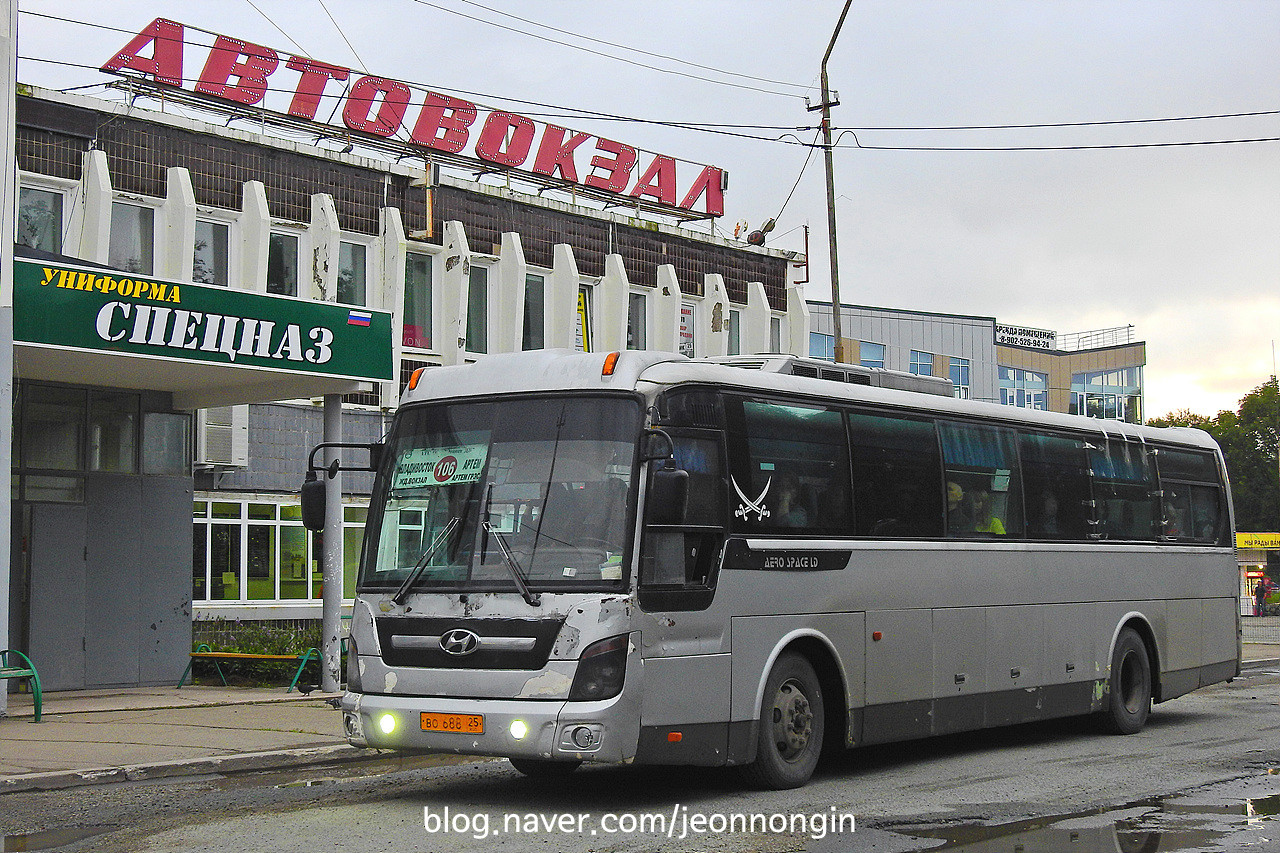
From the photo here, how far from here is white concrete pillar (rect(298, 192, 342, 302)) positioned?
83.5ft

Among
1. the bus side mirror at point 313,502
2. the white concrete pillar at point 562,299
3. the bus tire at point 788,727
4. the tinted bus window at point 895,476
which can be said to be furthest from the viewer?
the white concrete pillar at point 562,299

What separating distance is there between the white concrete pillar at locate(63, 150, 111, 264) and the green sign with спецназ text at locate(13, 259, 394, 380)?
5689 millimetres

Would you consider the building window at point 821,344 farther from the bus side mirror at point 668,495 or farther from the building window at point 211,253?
the bus side mirror at point 668,495

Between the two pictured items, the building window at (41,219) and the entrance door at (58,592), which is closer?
the entrance door at (58,592)

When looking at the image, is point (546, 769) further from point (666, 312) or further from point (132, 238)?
point (666, 312)

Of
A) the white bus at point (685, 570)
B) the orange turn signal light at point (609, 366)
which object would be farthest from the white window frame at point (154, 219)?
the orange turn signal light at point (609, 366)

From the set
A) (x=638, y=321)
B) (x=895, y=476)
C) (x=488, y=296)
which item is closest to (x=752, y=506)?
(x=895, y=476)

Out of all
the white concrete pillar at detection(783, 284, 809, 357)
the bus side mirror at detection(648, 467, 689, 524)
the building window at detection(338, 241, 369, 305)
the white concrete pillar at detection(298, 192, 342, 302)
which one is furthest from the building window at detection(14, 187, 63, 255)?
the white concrete pillar at detection(783, 284, 809, 357)

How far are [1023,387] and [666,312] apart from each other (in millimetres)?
57973

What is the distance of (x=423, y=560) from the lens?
9.97 m

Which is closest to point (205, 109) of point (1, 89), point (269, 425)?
point (269, 425)

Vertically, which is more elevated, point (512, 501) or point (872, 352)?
point (872, 352)

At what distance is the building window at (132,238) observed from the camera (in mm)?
22875

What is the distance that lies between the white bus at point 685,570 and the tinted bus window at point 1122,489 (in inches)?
63.5
